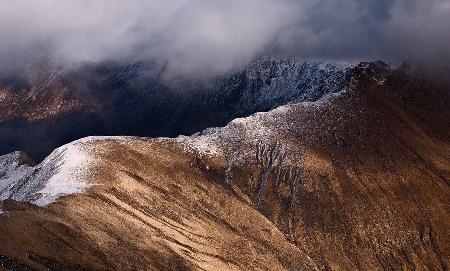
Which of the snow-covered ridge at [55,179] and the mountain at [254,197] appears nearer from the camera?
the mountain at [254,197]

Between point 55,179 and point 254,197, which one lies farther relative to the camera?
point 254,197

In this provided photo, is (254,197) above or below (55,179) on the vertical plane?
above

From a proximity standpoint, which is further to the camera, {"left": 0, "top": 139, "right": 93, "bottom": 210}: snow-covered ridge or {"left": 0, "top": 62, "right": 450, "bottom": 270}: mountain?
{"left": 0, "top": 139, "right": 93, "bottom": 210}: snow-covered ridge

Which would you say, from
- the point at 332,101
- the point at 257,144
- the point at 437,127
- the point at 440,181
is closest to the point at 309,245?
the point at 257,144

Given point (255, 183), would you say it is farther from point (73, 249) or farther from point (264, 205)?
point (73, 249)
